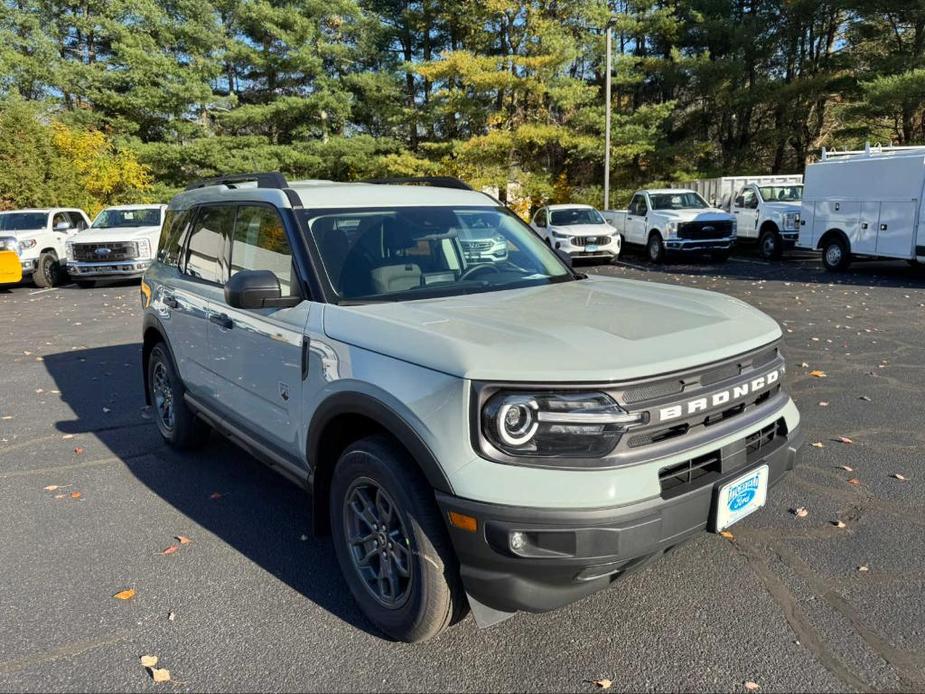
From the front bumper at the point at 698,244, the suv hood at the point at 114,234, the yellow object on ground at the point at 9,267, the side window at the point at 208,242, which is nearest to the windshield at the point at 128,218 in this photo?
the suv hood at the point at 114,234

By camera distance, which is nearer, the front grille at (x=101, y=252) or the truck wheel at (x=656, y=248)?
the front grille at (x=101, y=252)

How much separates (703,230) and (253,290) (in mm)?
16458

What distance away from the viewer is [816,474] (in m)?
4.32

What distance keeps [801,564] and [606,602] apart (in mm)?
1029

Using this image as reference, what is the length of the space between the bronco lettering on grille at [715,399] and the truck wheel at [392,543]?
0.90 meters

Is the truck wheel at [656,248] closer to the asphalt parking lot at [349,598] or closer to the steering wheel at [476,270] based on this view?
the asphalt parking lot at [349,598]

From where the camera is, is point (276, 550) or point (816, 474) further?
point (816, 474)

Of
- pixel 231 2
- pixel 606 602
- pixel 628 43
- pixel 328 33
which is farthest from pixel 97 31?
pixel 606 602

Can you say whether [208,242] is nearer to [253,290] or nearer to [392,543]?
[253,290]

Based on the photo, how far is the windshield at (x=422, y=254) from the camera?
3273 mm

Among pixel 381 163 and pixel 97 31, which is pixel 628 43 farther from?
pixel 97 31

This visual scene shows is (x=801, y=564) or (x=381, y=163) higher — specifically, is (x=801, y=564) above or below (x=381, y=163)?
below

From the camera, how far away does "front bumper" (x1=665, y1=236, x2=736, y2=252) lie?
17.5 meters

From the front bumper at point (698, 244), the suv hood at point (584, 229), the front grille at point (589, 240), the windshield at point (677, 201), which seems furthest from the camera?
the windshield at point (677, 201)
